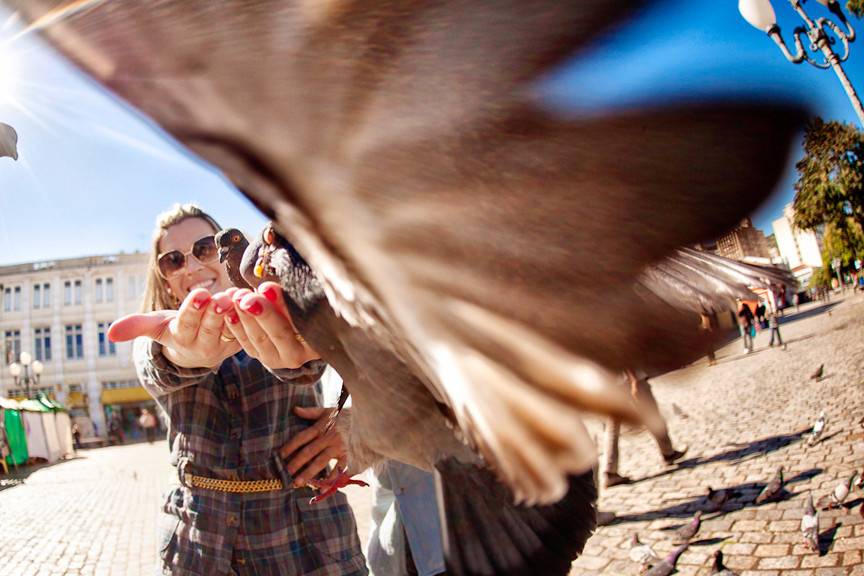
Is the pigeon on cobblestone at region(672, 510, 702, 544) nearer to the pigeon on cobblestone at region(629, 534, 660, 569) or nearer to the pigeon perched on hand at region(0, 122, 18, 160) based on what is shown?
the pigeon on cobblestone at region(629, 534, 660, 569)

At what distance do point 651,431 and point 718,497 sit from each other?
3.94 meters

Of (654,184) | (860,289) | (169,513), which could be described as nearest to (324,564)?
(169,513)

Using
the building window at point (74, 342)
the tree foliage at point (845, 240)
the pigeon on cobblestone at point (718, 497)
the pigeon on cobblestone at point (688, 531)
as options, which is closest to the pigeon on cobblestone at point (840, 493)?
the pigeon on cobblestone at point (718, 497)

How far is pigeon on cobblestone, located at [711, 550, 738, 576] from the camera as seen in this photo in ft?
9.03

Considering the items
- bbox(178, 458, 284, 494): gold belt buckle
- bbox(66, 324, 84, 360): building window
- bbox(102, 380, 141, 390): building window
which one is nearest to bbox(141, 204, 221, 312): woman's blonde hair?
bbox(178, 458, 284, 494): gold belt buckle

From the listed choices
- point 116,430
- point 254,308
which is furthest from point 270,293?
point 116,430

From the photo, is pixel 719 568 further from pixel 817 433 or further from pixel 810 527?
pixel 817 433

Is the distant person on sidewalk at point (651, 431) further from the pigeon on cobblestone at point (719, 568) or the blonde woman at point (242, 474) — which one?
the blonde woman at point (242, 474)

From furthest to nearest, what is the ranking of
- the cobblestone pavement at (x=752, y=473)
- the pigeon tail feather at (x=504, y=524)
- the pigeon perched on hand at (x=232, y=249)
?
the cobblestone pavement at (x=752, y=473)
the pigeon perched on hand at (x=232, y=249)
the pigeon tail feather at (x=504, y=524)

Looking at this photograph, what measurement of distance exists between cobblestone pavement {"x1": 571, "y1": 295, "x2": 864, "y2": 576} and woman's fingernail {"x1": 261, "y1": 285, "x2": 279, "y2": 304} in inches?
28.3

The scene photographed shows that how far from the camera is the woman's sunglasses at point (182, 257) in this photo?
1.88 metres

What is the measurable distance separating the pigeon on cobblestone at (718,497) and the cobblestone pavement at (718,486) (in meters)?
0.07

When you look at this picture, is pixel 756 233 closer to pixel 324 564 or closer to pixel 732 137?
pixel 732 137

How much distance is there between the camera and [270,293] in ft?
3.25
